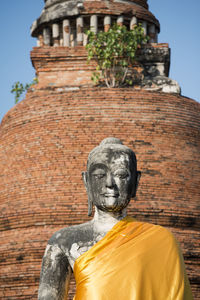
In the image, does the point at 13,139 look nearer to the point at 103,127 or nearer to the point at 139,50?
the point at 103,127

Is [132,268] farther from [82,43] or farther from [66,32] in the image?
[66,32]

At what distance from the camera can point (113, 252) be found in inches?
141

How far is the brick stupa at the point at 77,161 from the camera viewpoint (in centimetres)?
1088

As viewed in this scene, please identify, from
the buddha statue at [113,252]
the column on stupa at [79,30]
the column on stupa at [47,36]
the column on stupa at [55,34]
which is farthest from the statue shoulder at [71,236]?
the column on stupa at [47,36]

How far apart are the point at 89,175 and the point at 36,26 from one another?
15.1 meters

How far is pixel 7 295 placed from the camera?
1062 centimetres

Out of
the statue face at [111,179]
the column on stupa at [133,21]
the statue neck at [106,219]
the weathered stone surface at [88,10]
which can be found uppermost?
the weathered stone surface at [88,10]

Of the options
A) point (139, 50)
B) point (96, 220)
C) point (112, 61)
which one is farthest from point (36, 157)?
point (96, 220)

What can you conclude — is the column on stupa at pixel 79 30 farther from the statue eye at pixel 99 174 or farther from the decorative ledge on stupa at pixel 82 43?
the statue eye at pixel 99 174

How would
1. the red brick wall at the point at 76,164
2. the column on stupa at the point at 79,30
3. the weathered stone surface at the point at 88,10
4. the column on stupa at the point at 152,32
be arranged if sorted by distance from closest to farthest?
the red brick wall at the point at 76,164, the column on stupa at the point at 79,30, the weathered stone surface at the point at 88,10, the column on stupa at the point at 152,32

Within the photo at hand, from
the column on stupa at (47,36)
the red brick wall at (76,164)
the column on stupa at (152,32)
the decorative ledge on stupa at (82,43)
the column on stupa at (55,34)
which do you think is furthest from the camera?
the column on stupa at (152,32)

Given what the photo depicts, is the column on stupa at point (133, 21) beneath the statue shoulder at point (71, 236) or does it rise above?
above

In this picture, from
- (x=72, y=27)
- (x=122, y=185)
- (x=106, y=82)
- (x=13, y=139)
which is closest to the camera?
(x=122, y=185)

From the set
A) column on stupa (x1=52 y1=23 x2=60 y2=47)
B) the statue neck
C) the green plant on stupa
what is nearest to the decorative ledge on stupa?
column on stupa (x1=52 y1=23 x2=60 y2=47)
